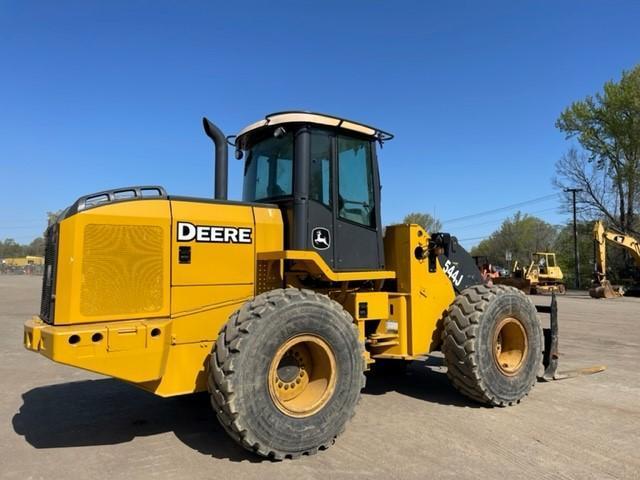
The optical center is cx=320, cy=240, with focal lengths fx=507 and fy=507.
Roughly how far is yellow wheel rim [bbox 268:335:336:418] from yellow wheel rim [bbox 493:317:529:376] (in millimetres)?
2550

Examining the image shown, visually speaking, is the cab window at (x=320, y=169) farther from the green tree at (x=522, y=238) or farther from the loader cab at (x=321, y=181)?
the green tree at (x=522, y=238)

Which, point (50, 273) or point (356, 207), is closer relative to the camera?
point (50, 273)

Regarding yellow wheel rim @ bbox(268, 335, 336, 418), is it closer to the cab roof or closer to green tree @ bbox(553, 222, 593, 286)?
the cab roof

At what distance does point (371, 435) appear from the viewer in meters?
4.75

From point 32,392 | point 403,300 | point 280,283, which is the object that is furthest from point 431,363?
point 32,392

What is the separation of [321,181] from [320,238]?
1.97ft

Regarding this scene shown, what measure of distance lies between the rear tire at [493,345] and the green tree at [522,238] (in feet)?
231

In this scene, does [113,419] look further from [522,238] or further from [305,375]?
[522,238]

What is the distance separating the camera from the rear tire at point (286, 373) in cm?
397

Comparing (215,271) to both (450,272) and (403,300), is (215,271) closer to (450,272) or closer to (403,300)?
(403,300)

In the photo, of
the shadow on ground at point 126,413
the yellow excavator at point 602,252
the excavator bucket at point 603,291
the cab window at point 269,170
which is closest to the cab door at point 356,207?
the cab window at point 269,170

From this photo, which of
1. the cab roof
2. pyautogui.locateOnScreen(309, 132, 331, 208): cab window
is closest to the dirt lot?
pyautogui.locateOnScreen(309, 132, 331, 208): cab window

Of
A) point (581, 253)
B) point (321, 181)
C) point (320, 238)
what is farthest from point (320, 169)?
point (581, 253)

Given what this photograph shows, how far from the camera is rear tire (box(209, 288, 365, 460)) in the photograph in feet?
13.0
